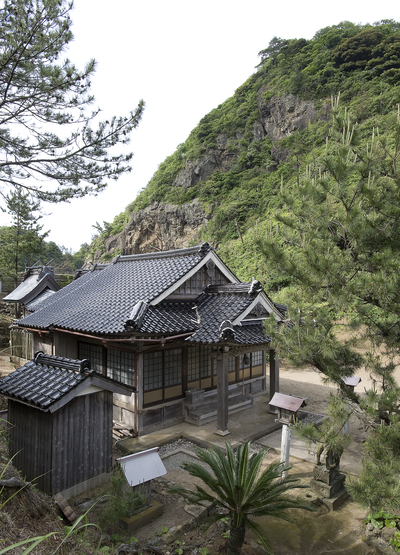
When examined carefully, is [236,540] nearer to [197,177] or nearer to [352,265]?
[352,265]

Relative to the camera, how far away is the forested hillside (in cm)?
3475

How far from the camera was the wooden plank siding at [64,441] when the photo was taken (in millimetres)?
5910

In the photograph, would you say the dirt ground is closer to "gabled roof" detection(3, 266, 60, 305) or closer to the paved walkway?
the paved walkway

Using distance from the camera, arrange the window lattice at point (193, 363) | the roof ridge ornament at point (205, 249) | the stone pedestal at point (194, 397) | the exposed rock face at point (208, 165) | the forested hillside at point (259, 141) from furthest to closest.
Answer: the exposed rock face at point (208, 165) → the forested hillside at point (259, 141) → the roof ridge ornament at point (205, 249) → the window lattice at point (193, 363) → the stone pedestal at point (194, 397)

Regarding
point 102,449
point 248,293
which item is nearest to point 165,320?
point 248,293

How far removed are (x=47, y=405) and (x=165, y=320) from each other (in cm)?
456

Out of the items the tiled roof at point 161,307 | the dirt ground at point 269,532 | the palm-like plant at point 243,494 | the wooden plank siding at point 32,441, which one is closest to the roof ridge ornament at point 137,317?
the tiled roof at point 161,307

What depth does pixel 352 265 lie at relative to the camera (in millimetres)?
4773

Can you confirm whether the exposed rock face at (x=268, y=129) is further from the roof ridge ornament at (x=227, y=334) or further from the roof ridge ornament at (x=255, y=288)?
the roof ridge ornament at (x=227, y=334)

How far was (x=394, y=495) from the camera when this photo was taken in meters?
3.77

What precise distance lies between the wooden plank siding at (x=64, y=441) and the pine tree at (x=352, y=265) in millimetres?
3936

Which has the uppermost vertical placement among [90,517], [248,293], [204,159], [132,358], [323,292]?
[204,159]

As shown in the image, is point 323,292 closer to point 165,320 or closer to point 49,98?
point 165,320

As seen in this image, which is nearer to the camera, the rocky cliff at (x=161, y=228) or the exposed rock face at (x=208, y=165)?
the rocky cliff at (x=161, y=228)
